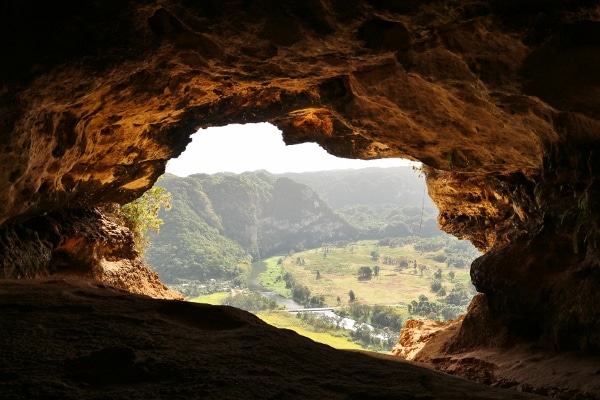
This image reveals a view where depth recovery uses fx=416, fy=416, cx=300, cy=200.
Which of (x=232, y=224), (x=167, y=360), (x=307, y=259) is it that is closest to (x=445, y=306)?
(x=307, y=259)

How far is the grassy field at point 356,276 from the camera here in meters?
51.6

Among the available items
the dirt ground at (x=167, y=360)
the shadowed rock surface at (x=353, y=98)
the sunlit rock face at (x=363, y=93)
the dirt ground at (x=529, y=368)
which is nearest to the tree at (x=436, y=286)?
the shadowed rock surface at (x=353, y=98)

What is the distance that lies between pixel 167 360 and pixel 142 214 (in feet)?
40.0

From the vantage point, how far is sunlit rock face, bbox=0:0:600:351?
16.4ft

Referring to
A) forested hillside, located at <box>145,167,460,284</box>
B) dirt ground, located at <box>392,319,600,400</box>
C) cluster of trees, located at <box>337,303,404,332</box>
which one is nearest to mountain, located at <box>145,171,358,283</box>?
forested hillside, located at <box>145,167,460,284</box>

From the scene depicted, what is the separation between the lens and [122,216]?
46.7 ft

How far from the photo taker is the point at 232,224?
84812 mm

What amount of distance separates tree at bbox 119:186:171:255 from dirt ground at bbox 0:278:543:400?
9409mm

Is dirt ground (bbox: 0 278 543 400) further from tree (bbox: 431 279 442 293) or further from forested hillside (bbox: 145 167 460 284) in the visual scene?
forested hillside (bbox: 145 167 460 284)

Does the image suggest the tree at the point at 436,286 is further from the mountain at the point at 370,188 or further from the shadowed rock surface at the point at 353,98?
the mountain at the point at 370,188

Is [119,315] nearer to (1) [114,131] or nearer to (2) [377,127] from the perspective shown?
(1) [114,131]

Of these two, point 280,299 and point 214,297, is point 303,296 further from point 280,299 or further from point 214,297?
point 214,297

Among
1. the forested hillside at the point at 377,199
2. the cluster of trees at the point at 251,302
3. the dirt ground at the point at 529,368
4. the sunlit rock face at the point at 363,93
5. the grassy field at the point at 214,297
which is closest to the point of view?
the dirt ground at the point at 529,368

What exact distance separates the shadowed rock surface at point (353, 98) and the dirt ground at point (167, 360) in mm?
2546
